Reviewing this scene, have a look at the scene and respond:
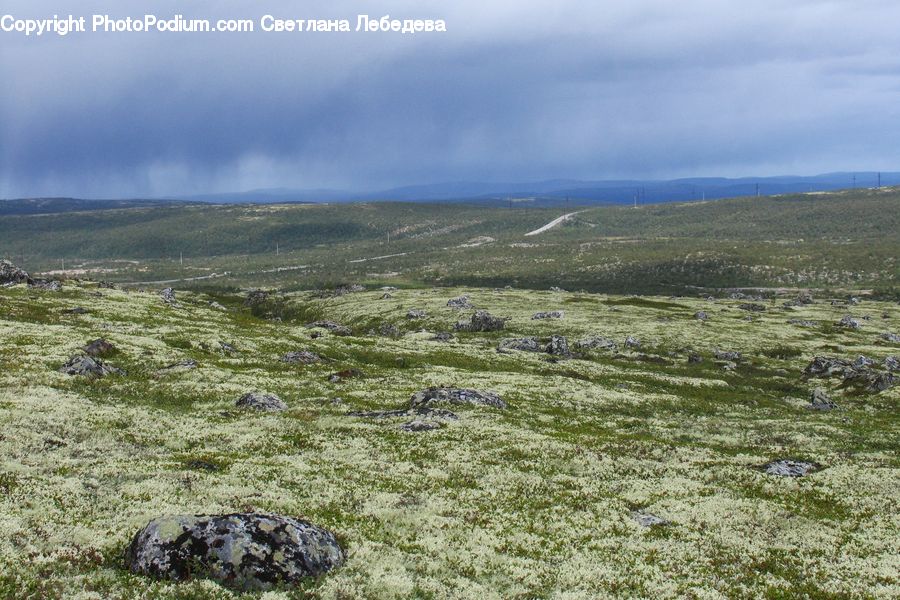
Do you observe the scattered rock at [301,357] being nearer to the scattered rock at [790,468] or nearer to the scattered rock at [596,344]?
the scattered rock at [596,344]

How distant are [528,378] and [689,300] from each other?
108 metres

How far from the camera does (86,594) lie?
51.9 ft

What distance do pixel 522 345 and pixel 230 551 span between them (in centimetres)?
7480

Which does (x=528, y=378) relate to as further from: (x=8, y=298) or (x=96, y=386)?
(x=8, y=298)

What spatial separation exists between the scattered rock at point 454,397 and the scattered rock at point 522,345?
38797mm

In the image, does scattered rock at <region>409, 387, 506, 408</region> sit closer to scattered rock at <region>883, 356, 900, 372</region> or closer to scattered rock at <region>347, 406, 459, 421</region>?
scattered rock at <region>347, 406, 459, 421</region>

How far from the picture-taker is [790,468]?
33.8 m

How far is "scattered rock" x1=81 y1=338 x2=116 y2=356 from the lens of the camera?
54.5m

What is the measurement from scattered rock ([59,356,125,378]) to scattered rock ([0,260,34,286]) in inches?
2963

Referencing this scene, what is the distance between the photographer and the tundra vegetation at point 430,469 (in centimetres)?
1892

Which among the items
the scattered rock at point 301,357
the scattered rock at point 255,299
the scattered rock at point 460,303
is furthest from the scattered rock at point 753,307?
the scattered rock at point 255,299

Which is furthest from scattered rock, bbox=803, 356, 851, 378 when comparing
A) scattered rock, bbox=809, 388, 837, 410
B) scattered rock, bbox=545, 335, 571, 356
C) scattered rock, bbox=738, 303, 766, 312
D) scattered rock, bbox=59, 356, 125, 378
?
scattered rock, bbox=59, 356, 125, 378

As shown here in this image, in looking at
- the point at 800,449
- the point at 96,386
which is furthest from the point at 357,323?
the point at 800,449

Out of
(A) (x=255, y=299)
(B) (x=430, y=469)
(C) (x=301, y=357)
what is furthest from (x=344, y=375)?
(A) (x=255, y=299)
